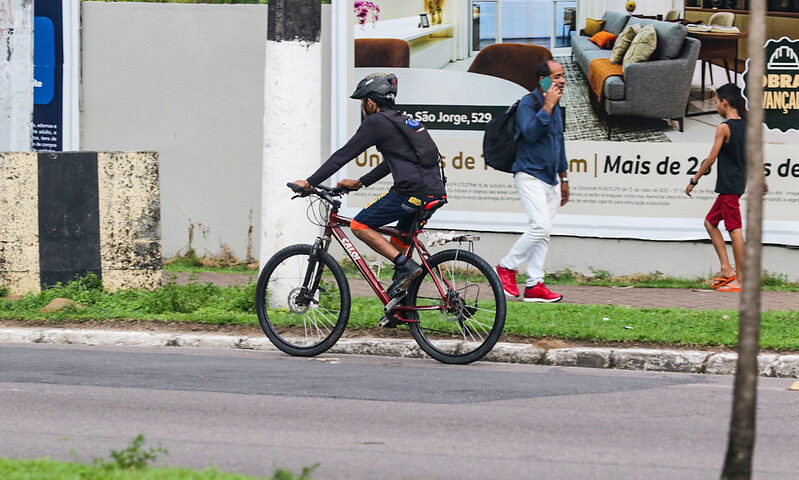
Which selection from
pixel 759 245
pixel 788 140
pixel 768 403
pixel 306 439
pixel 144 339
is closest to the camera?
pixel 759 245

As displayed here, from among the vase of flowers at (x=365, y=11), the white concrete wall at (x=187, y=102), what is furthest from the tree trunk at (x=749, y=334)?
the white concrete wall at (x=187, y=102)

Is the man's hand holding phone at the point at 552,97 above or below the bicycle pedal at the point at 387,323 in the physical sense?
above

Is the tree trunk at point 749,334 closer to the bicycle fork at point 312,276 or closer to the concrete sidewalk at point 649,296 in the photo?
the bicycle fork at point 312,276

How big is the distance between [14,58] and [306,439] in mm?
7974

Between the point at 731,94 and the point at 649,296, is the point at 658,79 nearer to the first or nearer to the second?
the point at 731,94

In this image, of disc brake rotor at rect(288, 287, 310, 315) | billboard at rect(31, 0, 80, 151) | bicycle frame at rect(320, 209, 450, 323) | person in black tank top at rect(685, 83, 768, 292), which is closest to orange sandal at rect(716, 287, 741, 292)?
person in black tank top at rect(685, 83, 768, 292)

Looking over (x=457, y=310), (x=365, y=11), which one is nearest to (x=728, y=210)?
(x=457, y=310)

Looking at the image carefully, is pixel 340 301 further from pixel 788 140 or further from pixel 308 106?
pixel 788 140

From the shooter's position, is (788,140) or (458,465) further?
(788,140)

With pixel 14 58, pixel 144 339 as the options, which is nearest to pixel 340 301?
pixel 144 339

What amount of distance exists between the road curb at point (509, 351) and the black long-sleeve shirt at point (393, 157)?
114cm

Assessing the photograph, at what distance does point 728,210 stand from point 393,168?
13.1 ft

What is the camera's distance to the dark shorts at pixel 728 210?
417 inches

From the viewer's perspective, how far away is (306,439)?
5781mm
